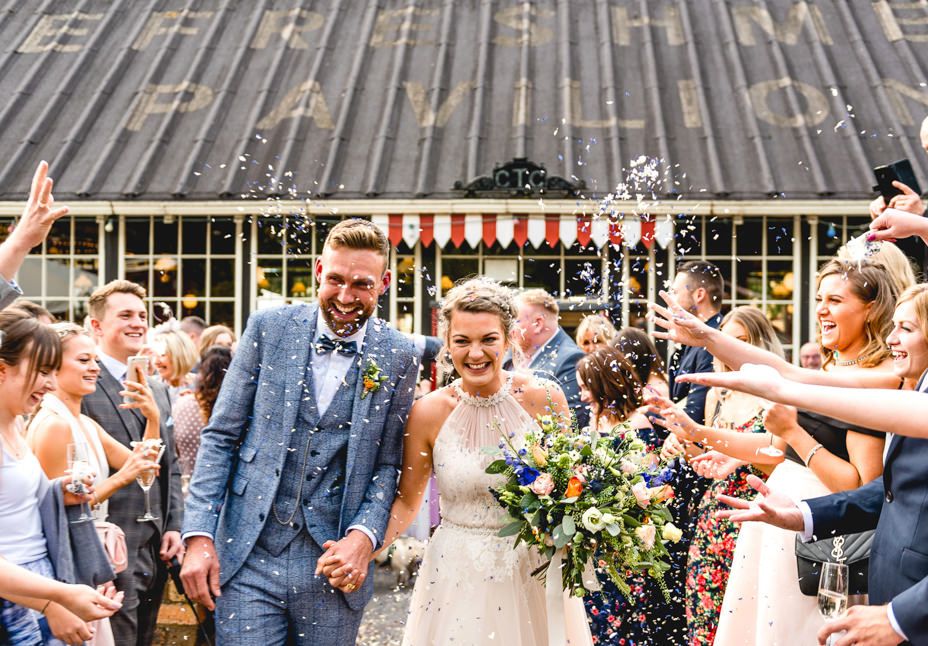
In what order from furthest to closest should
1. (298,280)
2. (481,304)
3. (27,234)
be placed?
(298,280) → (481,304) → (27,234)

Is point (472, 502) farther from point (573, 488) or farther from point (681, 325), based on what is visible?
point (681, 325)

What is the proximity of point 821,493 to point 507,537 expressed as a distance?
1.34 metres

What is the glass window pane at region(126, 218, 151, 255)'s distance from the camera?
10.4 meters

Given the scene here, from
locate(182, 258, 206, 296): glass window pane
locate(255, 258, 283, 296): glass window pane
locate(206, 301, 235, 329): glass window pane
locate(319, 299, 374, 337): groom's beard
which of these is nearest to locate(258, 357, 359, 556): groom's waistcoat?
locate(319, 299, 374, 337): groom's beard

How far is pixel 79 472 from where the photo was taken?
340 cm

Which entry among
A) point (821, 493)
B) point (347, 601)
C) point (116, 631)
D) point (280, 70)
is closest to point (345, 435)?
point (347, 601)

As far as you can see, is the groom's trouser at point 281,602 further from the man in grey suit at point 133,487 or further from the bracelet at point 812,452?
the bracelet at point 812,452

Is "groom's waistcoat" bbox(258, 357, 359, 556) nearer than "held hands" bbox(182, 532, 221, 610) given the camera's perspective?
No

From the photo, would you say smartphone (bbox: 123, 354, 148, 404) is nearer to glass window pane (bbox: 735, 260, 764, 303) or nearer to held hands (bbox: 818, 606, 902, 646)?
held hands (bbox: 818, 606, 902, 646)

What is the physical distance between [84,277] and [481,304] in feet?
27.2

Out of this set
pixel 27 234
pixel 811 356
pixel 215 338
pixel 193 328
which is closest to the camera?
pixel 27 234

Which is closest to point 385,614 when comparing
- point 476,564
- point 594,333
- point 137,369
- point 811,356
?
point 594,333

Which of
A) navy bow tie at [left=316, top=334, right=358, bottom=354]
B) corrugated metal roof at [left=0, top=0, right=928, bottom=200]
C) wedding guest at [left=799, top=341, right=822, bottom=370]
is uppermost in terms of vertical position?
→ corrugated metal roof at [left=0, top=0, right=928, bottom=200]

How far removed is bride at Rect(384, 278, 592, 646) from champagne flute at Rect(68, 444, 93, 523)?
3.86 feet
